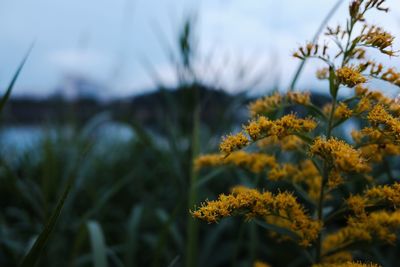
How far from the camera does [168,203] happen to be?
10.9 feet

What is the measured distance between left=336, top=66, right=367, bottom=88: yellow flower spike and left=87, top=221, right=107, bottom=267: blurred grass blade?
1148 millimetres

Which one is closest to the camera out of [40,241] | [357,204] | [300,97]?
[40,241]

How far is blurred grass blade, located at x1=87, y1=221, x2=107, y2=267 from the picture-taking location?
1831 mm

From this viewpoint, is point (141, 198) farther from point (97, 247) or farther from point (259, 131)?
point (259, 131)

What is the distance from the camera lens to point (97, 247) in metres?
1.91

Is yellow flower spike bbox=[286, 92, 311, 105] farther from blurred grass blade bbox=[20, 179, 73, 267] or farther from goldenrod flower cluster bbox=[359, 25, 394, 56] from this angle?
blurred grass blade bbox=[20, 179, 73, 267]

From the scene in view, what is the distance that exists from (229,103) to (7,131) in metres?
2.73

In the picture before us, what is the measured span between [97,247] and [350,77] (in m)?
1.22

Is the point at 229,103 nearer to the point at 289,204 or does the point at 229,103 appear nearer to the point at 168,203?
the point at 168,203

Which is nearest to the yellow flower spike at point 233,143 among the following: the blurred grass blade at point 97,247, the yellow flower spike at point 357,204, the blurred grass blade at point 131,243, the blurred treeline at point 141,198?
the yellow flower spike at point 357,204

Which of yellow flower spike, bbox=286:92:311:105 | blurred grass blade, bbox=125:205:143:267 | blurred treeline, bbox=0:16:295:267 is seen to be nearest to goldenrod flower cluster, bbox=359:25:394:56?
yellow flower spike, bbox=286:92:311:105

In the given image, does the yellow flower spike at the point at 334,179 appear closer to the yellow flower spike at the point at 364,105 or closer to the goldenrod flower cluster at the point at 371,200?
the goldenrod flower cluster at the point at 371,200

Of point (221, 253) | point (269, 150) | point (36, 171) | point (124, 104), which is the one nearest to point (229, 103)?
point (221, 253)

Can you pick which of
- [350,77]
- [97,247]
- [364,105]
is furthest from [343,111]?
[97,247]
